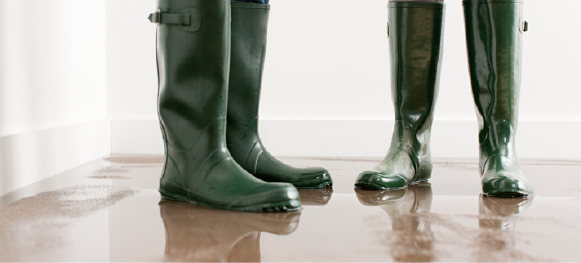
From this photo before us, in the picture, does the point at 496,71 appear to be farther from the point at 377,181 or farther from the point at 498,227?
the point at 498,227

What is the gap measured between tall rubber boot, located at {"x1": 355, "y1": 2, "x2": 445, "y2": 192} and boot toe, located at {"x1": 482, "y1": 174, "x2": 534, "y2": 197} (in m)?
0.23

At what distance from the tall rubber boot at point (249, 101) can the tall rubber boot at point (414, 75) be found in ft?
0.82

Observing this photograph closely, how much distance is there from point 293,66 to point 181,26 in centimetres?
111

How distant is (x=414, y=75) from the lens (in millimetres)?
1390

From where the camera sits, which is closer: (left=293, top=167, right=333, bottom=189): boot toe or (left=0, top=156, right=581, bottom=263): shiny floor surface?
(left=0, top=156, right=581, bottom=263): shiny floor surface

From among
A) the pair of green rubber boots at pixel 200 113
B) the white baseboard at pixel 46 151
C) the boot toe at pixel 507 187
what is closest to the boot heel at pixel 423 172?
the boot toe at pixel 507 187

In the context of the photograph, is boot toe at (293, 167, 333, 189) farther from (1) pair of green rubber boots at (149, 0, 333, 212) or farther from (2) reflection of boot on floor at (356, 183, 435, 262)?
(1) pair of green rubber boots at (149, 0, 333, 212)

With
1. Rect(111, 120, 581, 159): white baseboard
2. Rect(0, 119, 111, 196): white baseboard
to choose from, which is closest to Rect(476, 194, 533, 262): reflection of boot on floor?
Rect(111, 120, 581, 159): white baseboard

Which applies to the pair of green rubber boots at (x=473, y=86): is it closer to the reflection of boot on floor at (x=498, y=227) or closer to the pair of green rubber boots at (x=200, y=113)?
the reflection of boot on floor at (x=498, y=227)

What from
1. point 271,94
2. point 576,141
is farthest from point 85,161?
point 576,141

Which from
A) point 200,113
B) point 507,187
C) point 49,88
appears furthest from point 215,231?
point 49,88

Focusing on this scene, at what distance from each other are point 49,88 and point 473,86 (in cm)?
116

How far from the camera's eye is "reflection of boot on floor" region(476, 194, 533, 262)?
0.71 metres

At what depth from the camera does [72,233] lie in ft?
2.69
